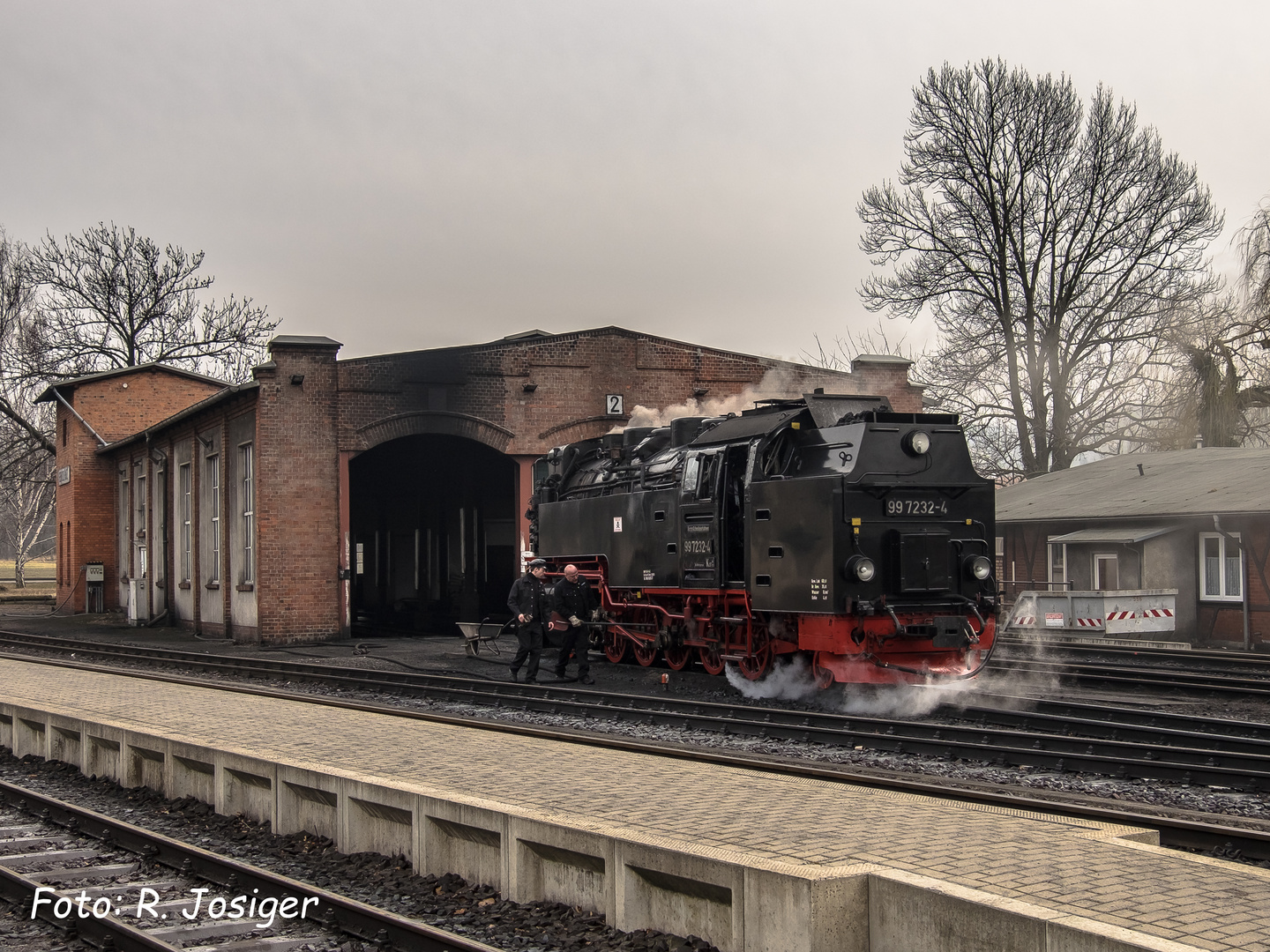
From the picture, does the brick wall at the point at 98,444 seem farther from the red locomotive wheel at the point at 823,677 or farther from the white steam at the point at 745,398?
the red locomotive wheel at the point at 823,677

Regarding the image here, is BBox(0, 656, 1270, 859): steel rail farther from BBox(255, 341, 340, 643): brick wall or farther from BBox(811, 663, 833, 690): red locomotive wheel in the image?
BBox(255, 341, 340, 643): brick wall

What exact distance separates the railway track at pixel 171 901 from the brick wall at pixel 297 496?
15971 millimetres

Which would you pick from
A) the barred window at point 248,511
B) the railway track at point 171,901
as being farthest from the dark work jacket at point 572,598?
the barred window at point 248,511

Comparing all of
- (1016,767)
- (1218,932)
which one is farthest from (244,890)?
(1016,767)

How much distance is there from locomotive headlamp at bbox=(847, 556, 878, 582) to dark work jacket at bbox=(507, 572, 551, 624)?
4611 mm

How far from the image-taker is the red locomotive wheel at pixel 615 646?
57.4 ft

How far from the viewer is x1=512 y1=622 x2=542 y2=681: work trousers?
49.7 ft

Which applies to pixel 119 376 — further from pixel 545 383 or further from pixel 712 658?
pixel 712 658

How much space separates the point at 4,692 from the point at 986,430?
30.8 meters

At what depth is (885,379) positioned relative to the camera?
25828 millimetres

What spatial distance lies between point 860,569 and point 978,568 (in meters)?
1.41

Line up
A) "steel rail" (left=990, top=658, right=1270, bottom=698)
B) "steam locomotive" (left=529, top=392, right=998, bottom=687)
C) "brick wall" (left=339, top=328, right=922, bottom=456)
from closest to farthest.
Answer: "steam locomotive" (left=529, top=392, right=998, bottom=687) < "steel rail" (left=990, top=658, right=1270, bottom=698) < "brick wall" (left=339, top=328, right=922, bottom=456)

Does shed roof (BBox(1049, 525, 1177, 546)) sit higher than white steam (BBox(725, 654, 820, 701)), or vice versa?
shed roof (BBox(1049, 525, 1177, 546))

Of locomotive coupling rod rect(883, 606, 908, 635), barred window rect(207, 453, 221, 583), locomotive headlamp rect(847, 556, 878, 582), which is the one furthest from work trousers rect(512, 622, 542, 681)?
barred window rect(207, 453, 221, 583)
